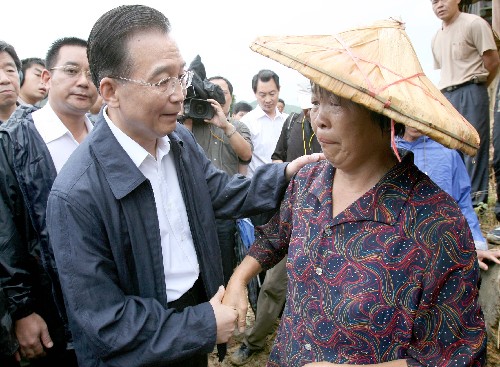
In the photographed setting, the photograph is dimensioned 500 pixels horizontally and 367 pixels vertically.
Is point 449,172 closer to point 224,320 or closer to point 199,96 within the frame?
point 224,320

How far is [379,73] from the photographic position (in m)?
1.08

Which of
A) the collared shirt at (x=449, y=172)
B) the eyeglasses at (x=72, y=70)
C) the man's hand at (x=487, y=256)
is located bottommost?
the man's hand at (x=487, y=256)

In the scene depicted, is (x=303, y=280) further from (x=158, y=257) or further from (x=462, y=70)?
(x=462, y=70)

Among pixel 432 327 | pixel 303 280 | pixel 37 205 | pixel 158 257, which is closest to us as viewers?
pixel 432 327

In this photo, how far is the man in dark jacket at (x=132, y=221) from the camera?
54.1 inches

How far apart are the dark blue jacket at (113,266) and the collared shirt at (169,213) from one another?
8 cm

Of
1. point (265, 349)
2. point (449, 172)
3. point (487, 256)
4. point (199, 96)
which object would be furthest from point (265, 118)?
→ point (487, 256)

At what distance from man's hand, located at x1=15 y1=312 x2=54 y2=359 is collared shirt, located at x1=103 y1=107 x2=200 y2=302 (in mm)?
921

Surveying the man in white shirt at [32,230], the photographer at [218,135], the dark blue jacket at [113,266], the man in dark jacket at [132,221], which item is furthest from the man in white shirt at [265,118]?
the dark blue jacket at [113,266]

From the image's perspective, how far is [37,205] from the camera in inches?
82.0

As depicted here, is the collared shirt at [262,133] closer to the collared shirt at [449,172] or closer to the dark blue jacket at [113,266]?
the collared shirt at [449,172]

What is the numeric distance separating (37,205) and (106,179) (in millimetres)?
846

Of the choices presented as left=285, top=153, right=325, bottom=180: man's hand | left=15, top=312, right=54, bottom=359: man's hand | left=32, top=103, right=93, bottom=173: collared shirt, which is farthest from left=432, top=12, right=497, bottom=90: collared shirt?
left=15, top=312, right=54, bottom=359: man's hand

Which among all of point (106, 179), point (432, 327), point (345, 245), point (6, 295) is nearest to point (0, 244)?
point (6, 295)
